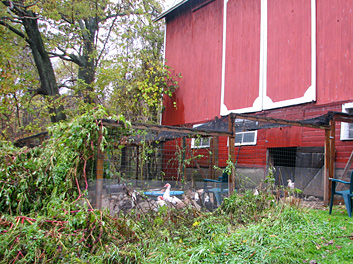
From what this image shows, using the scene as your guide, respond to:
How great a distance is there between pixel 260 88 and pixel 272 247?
6.87m

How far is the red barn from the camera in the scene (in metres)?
7.66

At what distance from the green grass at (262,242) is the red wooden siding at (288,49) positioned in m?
5.01

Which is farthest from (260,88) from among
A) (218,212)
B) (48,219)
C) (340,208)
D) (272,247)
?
(48,219)

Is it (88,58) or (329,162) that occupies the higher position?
(88,58)

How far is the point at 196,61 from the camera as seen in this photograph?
12148mm

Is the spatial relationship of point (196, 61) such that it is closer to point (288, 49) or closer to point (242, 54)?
point (242, 54)

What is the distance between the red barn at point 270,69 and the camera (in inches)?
302

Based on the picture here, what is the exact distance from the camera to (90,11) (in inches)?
543

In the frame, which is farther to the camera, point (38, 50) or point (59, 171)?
point (38, 50)

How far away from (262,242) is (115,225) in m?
1.62

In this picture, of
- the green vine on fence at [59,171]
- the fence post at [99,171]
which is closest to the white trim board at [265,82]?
the green vine on fence at [59,171]

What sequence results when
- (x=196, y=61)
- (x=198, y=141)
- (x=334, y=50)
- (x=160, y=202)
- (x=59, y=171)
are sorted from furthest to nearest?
(x=196, y=61) < (x=334, y=50) < (x=198, y=141) < (x=160, y=202) < (x=59, y=171)

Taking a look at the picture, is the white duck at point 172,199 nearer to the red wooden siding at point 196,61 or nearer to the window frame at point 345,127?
the window frame at point 345,127

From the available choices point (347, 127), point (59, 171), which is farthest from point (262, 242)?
point (347, 127)
